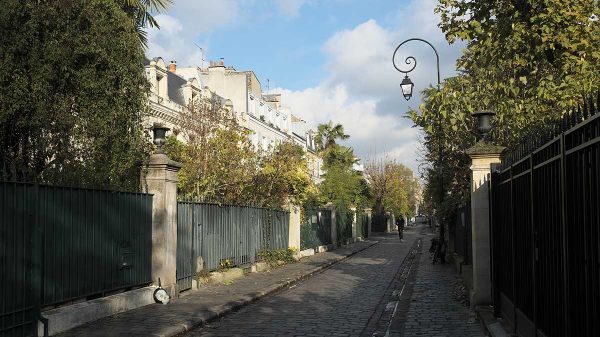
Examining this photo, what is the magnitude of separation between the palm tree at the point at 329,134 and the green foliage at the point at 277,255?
37.0 metres

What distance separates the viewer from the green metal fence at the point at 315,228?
2742 cm

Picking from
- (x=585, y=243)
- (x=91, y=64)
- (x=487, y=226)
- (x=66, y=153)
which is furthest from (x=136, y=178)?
(x=585, y=243)

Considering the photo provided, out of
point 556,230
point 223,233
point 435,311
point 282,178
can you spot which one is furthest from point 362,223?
point 556,230

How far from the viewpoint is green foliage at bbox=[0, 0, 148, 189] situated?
12.5 metres

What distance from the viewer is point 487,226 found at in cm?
1005

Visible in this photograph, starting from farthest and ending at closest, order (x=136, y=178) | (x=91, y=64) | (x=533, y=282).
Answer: (x=91, y=64) → (x=136, y=178) → (x=533, y=282)

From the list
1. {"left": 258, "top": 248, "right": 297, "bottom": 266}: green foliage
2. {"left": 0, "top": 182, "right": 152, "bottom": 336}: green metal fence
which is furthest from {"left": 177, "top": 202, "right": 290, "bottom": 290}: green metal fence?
{"left": 0, "top": 182, "right": 152, "bottom": 336}: green metal fence

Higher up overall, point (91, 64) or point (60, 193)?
point (91, 64)

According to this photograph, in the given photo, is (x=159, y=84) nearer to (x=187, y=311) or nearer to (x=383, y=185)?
(x=187, y=311)

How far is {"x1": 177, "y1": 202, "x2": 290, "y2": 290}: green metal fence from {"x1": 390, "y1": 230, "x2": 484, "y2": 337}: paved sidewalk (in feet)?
16.6

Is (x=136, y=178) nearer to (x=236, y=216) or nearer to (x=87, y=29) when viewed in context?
(x=87, y=29)

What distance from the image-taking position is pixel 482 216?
397 inches

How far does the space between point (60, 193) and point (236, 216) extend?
9.41 meters

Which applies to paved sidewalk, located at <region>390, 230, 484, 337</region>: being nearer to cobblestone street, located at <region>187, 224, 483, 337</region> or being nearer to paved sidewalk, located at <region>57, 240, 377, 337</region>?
cobblestone street, located at <region>187, 224, 483, 337</region>
